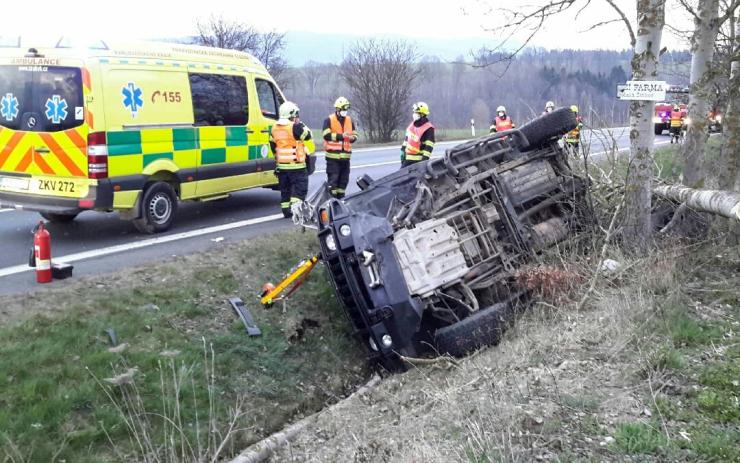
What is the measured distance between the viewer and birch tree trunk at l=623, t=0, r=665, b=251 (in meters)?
6.25

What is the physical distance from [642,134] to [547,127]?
36.6 inches

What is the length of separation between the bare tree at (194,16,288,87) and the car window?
686 inches

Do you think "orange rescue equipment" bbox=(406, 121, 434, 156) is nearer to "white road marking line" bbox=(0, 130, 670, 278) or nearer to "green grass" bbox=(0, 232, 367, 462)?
"white road marking line" bbox=(0, 130, 670, 278)

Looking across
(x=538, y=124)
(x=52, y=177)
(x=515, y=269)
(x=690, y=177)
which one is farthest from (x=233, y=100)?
(x=690, y=177)

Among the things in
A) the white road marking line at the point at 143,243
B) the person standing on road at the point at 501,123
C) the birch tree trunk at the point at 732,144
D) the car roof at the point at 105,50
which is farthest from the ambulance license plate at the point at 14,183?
the person standing on road at the point at 501,123

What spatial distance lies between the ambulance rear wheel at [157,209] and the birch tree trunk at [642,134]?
5.23m

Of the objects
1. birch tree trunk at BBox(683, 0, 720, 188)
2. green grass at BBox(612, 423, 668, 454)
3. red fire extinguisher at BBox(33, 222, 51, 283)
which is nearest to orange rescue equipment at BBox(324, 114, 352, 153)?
red fire extinguisher at BBox(33, 222, 51, 283)

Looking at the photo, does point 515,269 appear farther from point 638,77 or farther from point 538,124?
point 638,77

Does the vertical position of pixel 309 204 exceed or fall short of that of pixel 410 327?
it exceeds it

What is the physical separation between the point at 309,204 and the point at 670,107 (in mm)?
25914

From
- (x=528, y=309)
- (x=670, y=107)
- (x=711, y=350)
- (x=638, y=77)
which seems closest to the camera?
(x=711, y=350)

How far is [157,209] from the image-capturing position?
777cm

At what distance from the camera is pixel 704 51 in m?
8.88

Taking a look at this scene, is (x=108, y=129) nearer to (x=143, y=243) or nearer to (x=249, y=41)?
(x=143, y=243)
